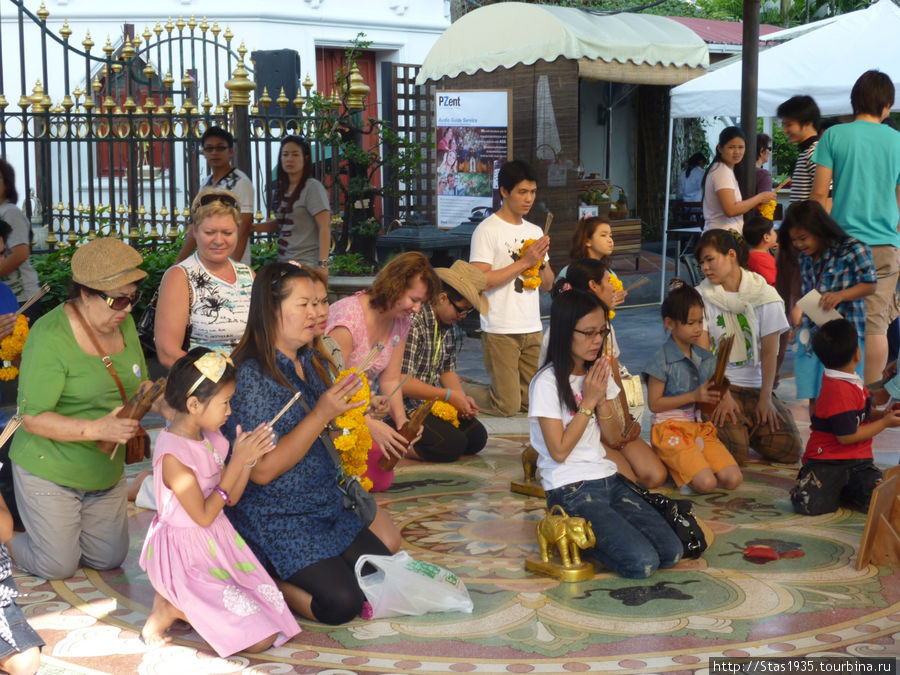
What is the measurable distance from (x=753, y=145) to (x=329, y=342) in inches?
167

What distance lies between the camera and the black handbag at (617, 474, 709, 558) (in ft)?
15.4

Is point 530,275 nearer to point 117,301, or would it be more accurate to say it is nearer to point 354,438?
point 354,438

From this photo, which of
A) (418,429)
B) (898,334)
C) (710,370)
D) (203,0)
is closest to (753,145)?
(898,334)

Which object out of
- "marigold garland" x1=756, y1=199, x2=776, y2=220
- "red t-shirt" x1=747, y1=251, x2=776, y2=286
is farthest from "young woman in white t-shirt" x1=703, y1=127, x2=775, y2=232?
"red t-shirt" x1=747, y1=251, x2=776, y2=286

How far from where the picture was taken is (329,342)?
519 cm

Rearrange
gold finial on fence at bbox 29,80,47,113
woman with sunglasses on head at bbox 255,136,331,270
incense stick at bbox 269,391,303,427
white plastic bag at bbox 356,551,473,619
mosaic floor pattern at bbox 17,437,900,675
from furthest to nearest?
gold finial on fence at bbox 29,80,47,113, woman with sunglasses on head at bbox 255,136,331,270, white plastic bag at bbox 356,551,473,619, incense stick at bbox 269,391,303,427, mosaic floor pattern at bbox 17,437,900,675

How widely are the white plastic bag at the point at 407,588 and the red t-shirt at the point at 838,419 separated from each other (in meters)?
2.12

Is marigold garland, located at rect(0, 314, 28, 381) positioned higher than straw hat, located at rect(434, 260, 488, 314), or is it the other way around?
straw hat, located at rect(434, 260, 488, 314)

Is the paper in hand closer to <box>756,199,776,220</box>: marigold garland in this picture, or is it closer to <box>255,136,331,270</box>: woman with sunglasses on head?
<box>756,199,776,220</box>: marigold garland

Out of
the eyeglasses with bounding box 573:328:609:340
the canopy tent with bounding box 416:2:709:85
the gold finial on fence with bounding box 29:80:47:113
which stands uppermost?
the canopy tent with bounding box 416:2:709:85

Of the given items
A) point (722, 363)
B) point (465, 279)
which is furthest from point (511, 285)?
point (722, 363)

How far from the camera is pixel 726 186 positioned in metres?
8.56

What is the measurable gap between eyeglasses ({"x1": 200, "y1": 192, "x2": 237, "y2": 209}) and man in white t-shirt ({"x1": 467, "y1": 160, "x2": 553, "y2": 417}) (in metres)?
2.28

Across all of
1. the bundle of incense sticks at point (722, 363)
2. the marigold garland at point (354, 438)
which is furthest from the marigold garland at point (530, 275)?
the marigold garland at point (354, 438)
